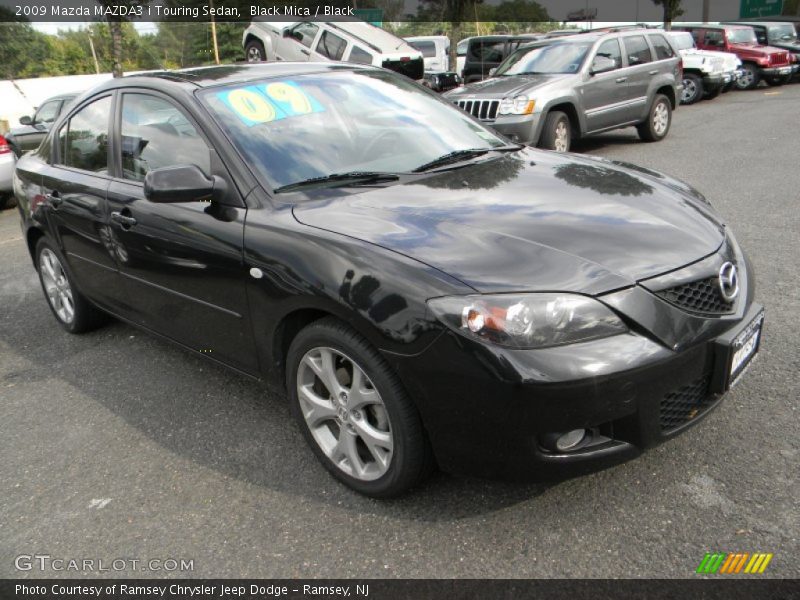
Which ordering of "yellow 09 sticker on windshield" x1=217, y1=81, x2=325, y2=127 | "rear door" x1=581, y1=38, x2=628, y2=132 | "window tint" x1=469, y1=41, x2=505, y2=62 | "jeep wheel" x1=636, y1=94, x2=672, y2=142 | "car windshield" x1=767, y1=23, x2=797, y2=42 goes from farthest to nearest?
1. "car windshield" x1=767, y1=23, x2=797, y2=42
2. "window tint" x1=469, y1=41, x2=505, y2=62
3. "jeep wheel" x1=636, y1=94, x2=672, y2=142
4. "rear door" x1=581, y1=38, x2=628, y2=132
5. "yellow 09 sticker on windshield" x1=217, y1=81, x2=325, y2=127

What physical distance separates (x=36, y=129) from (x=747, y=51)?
19.0m

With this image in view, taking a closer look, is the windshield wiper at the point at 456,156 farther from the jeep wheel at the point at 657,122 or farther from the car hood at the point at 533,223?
the jeep wheel at the point at 657,122

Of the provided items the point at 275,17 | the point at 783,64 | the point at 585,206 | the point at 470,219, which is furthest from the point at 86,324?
the point at 783,64

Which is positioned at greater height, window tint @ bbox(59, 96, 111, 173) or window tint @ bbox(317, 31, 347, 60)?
window tint @ bbox(317, 31, 347, 60)

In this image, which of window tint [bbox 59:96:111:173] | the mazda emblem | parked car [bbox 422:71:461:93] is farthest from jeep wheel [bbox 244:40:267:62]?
the mazda emblem

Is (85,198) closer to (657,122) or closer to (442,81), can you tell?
(657,122)

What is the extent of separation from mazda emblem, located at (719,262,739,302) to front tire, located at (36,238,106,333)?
3.72m

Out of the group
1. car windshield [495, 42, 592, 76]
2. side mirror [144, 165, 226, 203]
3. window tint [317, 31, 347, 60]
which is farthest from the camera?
window tint [317, 31, 347, 60]

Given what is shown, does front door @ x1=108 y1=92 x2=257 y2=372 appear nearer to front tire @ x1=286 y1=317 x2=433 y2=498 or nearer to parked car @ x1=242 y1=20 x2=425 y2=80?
front tire @ x1=286 y1=317 x2=433 y2=498

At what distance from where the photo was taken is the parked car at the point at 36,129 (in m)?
9.88

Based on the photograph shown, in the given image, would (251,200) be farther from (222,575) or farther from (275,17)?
(275,17)

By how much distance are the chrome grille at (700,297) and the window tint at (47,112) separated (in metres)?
11.4

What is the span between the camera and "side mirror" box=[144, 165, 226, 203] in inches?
117

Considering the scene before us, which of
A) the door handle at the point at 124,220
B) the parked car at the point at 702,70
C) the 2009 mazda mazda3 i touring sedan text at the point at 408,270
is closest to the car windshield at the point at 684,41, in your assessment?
the parked car at the point at 702,70
